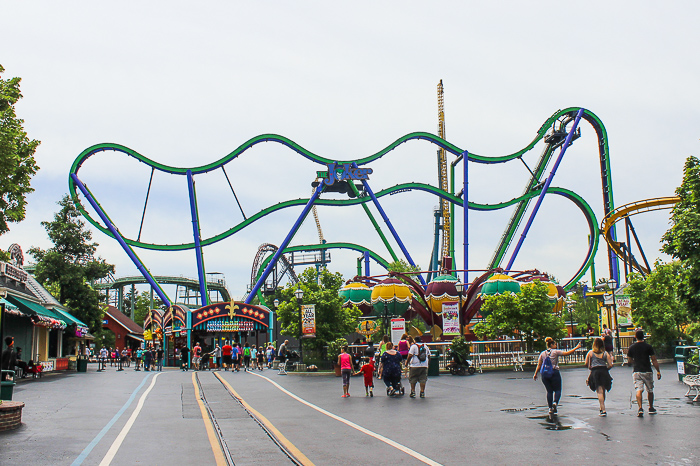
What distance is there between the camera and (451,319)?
28.6 metres

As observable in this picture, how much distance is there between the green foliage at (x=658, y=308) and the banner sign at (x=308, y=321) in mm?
16310

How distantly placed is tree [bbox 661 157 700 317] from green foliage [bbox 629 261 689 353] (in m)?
15.5

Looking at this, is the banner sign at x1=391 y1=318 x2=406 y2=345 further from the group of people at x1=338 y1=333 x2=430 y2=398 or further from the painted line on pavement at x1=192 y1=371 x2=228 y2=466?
the painted line on pavement at x1=192 y1=371 x2=228 y2=466

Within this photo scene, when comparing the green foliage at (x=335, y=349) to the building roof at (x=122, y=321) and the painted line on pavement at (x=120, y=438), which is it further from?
the building roof at (x=122, y=321)

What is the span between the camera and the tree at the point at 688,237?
50.6 ft

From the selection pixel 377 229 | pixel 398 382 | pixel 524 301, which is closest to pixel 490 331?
pixel 524 301

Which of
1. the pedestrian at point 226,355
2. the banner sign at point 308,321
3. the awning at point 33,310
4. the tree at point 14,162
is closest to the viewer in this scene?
the tree at point 14,162

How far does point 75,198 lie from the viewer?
1617 inches

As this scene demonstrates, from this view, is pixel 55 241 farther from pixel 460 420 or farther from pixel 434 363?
pixel 460 420

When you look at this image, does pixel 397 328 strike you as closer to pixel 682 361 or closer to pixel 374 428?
pixel 682 361

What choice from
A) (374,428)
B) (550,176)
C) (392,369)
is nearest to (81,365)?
(392,369)

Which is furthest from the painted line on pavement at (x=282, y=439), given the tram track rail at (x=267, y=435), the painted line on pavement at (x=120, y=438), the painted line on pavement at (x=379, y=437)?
the painted line on pavement at (x=120, y=438)

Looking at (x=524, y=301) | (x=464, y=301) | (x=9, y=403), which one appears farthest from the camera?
(x=464, y=301)

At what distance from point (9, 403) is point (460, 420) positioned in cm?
813
